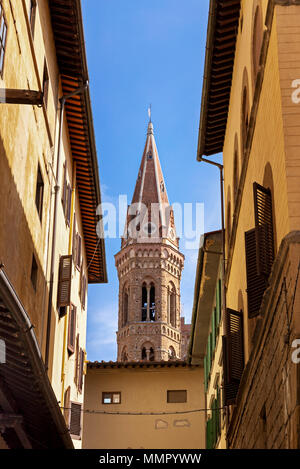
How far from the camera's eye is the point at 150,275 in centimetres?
8038

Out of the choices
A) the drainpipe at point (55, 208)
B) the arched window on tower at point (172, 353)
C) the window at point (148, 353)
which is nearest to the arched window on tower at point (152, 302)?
the window at point (148, 353)

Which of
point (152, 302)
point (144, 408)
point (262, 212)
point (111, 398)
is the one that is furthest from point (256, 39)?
point (152, 302)

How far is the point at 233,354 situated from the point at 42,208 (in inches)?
186

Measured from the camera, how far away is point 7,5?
11.9m

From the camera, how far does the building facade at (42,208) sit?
11508 mm

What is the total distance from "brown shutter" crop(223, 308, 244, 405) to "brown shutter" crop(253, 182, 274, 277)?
435 centimetres

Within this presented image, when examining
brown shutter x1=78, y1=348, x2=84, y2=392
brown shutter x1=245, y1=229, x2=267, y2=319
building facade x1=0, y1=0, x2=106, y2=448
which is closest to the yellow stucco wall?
brown shutter x1=245, y1=229, x2=267, y2=319

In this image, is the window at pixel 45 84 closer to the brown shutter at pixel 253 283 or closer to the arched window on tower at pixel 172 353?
the brown shutter at pixel 253 283

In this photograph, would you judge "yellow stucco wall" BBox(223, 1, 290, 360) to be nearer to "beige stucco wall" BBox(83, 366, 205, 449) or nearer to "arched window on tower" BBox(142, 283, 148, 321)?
"beige stucco wall" BBox(83, 366, 205, 449)

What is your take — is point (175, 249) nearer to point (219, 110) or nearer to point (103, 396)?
point (103, 396)

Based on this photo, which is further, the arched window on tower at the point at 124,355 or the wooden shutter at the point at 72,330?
the arched window on tower at the point at 124,355

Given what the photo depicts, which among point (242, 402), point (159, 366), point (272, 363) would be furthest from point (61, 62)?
point (159, 366)

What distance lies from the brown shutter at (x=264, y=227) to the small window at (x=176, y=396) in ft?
72.9

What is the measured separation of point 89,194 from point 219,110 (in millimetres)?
6036
